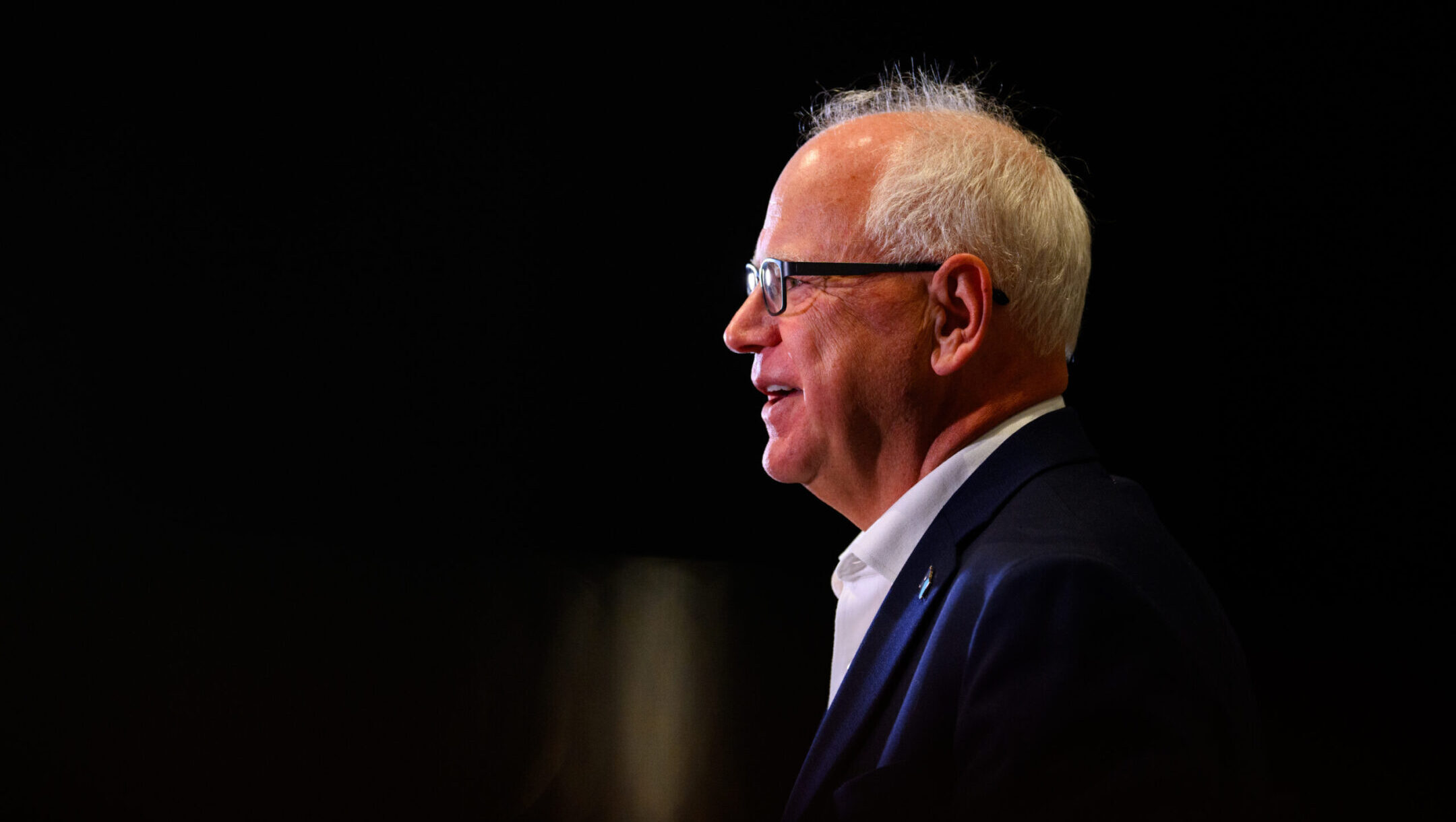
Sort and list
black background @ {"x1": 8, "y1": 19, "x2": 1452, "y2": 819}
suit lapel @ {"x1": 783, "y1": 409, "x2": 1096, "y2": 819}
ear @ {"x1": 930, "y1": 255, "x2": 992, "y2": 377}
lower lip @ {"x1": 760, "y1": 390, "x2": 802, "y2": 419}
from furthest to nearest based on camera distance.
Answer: black background @ {"x1": 8, "y1": 19, "x2": 1452, "y2": 819} → lower lip @ {"x1": 760, "y1": 390, "x2": 802, "y2": 419} → ear @ {"x1": 930, "y1": 255, "x2": 992, "y2": 377} → suit lapel @ {"x1": 783, "y1": 409, "x2": 1096, "y2": 819}

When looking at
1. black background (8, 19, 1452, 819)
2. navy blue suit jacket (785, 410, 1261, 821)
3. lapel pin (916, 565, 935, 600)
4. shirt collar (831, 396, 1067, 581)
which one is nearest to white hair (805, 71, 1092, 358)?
shirt collar (831, 396, 1067, 581)

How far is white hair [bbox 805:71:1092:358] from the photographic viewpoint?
1225 millimetres

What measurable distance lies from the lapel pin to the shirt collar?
0.29 ft

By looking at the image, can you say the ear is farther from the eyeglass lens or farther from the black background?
the black background

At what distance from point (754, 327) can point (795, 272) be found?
0.11m

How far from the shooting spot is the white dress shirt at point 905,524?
1216mm

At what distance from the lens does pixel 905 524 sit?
48.4 inches

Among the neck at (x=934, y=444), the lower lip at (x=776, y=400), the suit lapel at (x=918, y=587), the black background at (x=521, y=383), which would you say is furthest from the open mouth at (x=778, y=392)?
the black background at (x=521, y=383)

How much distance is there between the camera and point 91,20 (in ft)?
7.77

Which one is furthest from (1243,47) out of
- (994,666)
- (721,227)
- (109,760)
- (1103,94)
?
(109,760)

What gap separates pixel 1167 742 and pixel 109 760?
2.14 metres

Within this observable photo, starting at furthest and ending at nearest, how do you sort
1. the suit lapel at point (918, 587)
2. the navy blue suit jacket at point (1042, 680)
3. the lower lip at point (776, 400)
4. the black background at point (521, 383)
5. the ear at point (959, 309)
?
the black background at point (521, 383)
the lower lip at point (776, 400)
the ear at point (959, 309)
the suit lapel at point (918, 587)
the navy blue suit jacket at point (1042, 680)

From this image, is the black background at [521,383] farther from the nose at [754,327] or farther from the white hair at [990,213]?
the nose at [754,327]

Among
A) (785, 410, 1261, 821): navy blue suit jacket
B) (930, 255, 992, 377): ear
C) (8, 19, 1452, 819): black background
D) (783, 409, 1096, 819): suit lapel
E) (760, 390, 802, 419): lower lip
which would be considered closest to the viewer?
(785, 410, 1261, 821): navy blue suit jacket
